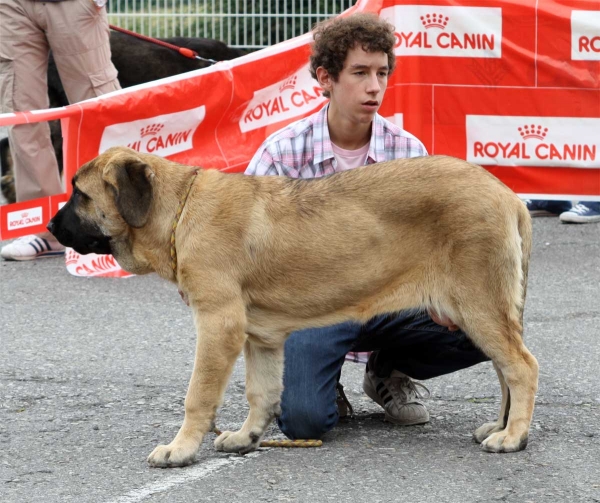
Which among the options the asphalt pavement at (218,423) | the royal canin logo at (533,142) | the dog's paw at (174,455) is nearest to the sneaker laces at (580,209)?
the royal canin logo at (533,142)

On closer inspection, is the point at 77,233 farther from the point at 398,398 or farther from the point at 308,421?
the point at 398,398

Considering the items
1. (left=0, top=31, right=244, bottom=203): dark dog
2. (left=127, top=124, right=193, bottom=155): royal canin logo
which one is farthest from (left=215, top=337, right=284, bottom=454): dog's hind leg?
(left=0, top=31, right=244, bottom=203): dark dog

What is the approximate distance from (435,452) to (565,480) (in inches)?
23.0

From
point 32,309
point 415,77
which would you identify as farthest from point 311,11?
point 32,309

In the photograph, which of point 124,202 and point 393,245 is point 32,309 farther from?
point 393,245

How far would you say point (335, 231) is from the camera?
4.32 meters

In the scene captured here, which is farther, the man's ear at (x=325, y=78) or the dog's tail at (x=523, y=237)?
the man's ear at (x=325, y=78)

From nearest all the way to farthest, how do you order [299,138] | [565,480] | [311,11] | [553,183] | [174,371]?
[565,480]
[299,138]
[174,371]
[553,183]
[311,11]

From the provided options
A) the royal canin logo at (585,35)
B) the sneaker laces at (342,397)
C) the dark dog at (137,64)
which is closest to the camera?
the sneaker laces at (342,397)

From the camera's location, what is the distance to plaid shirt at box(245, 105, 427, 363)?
508 centimetres

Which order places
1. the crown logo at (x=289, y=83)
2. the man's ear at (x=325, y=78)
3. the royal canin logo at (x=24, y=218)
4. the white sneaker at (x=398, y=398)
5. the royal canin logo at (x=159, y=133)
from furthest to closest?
the crown logo at (x=289, y=83), the royal canin logo at (x=159, y=133), the royal canin logo at (x=24, y=218), the man's ear at (x=325, y=78), the white sneaker at (x=398, y=398)

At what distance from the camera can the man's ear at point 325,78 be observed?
5117 millimetres

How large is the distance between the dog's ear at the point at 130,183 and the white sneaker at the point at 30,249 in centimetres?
417

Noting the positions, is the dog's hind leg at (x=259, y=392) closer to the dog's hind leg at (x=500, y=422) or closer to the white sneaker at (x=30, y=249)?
the dog's hind leg at (x=500, y=422)
